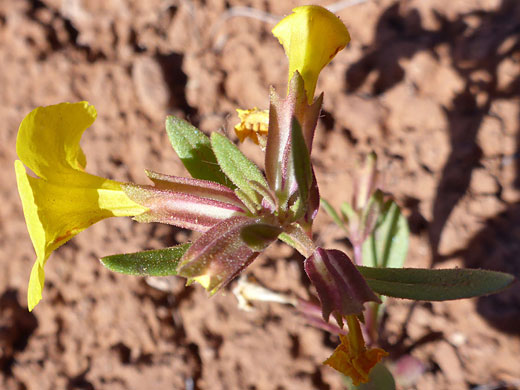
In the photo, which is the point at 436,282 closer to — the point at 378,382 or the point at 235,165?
the point at 378,382

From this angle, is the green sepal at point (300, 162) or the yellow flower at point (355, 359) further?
the yellow flower at point (355, 359)

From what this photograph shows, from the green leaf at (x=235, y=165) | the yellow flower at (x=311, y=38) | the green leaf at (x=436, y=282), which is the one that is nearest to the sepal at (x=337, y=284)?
the green leaf at (x=436, y=282)

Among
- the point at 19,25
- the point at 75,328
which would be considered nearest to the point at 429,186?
the point at 75,328

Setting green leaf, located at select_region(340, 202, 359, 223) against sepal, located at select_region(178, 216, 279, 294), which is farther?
green leaf, located at select_region(340, 202, 359, 223)

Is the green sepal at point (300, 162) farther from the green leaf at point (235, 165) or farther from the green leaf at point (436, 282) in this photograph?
the green leaf at point (436, 282)

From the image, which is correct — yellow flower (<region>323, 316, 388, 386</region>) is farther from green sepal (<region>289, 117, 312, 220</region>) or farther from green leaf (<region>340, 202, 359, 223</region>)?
green leaf (<region>340, 202, 359, 223</region>)

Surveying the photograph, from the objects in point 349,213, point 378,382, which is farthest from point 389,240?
point 378,382

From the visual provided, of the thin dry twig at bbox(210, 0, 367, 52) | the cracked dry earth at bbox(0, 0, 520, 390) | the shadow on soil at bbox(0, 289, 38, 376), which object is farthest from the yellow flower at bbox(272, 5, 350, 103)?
the shadow on soil at bbox(0, 289, 38, 376)
